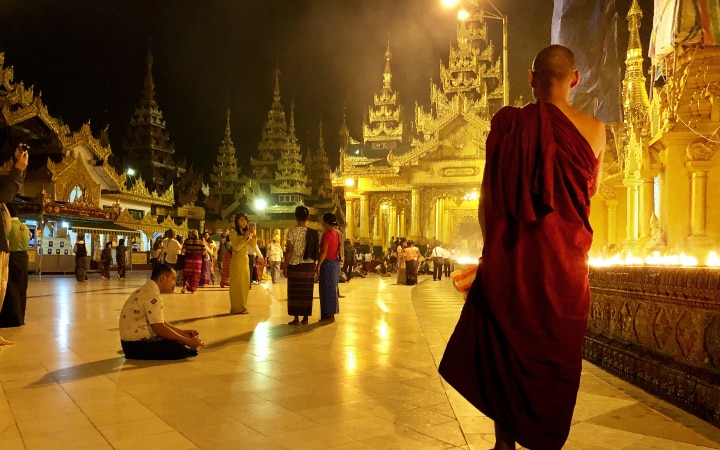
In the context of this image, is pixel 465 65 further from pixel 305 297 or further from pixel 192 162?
pixel 305 297

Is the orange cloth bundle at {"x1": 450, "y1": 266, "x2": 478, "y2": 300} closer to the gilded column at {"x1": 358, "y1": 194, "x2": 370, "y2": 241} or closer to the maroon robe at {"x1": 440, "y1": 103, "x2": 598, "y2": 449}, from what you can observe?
the maroon robe at {"x1": 440, "y1": 103, "x2": 598, "y2": 449}

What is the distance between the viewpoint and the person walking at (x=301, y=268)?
27.2 feet

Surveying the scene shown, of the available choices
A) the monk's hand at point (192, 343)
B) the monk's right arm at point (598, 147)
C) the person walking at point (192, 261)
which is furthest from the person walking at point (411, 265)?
the monk's right arm at point (598, 147)

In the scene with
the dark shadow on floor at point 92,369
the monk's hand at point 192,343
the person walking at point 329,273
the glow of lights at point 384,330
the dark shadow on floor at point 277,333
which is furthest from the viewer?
the person walking at point 329,273

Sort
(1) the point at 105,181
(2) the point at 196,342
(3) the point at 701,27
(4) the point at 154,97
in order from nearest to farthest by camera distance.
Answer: (2) the point at 196,342
(3) the point at 701,27
(1) the point at 105,181
(4) the point at 154,97

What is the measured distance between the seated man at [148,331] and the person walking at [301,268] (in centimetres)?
296

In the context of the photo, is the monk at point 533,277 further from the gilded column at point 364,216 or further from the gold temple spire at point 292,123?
the gold temple spire at point 292,123

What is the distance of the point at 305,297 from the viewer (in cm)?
830

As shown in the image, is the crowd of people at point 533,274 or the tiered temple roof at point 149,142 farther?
the tiered temple roof at point 149,142

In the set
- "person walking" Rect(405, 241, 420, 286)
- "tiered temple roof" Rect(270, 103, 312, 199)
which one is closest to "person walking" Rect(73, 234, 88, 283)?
"person walking" Rect(405, 241, 420, 286)

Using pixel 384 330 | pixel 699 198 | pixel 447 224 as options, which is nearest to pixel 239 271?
pixel 384 330

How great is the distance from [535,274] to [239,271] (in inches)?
301

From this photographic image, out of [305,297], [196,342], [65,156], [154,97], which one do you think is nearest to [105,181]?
[65,156]

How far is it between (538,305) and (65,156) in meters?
34.1
